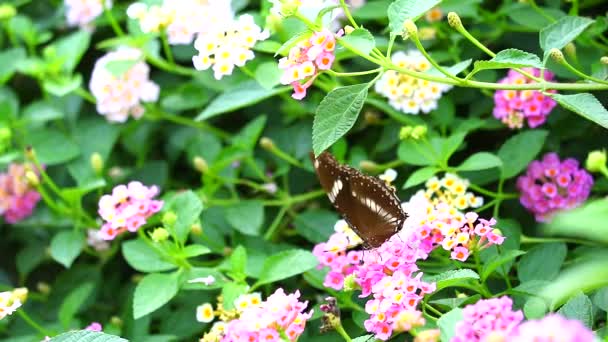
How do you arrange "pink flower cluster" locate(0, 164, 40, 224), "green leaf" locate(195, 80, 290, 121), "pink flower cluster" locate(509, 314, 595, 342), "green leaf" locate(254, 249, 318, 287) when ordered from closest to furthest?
"pink flower cluster" locate(509, 314, 595, 342) → "green leaf" locate(254, 249, 318, 287) → "green leaf" locate(195, 80, 290, 121) → "pink flower cluster" locate(0, 164, 40, 224)

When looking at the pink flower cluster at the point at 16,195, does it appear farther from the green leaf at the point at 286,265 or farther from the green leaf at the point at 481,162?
the green leaf at the point at 481,162

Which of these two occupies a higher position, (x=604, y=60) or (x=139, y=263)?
(x=604, y=60)

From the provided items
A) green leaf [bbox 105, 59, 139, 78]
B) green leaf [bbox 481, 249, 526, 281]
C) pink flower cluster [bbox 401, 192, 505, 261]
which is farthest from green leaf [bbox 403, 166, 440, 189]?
green leaf [bbox 105, 59, 139, 78]

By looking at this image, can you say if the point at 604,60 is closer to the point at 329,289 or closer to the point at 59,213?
the point at 329,289

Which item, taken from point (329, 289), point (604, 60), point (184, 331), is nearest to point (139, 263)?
point (184, 331)

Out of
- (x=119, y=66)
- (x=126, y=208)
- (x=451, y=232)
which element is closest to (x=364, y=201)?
(x=451, y=232)

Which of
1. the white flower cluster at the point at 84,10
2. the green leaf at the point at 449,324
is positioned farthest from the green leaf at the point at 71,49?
the green leaf at the point at 449,324

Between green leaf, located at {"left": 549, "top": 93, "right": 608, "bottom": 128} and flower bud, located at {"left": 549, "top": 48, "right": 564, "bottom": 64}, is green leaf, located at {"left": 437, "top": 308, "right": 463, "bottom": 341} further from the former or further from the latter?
flower bud, located at {"left": 549, "top": 48, "right": 564, "bottom": 64}
